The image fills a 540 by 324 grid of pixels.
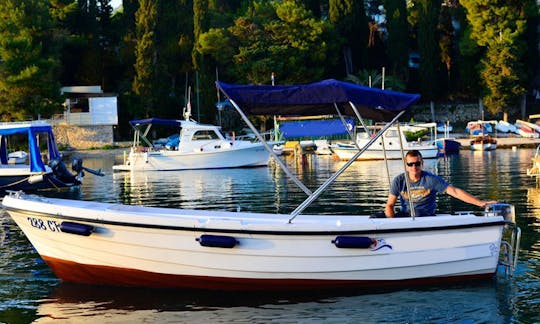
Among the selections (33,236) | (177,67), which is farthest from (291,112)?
(177,67)

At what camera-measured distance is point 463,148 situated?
2005 inches

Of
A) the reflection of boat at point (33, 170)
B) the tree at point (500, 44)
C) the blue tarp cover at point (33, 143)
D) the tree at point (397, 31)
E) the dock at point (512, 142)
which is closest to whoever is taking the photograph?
the reflection of boat at point (33, 170)

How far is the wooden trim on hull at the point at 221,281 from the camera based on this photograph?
9.38 metres

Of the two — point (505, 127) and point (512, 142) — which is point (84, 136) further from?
point (505, 127)

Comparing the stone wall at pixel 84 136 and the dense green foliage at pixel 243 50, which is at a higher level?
the dense green foliage at pixel 243 50

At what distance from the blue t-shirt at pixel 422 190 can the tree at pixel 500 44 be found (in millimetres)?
50496

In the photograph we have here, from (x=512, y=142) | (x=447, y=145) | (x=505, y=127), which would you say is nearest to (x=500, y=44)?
(x=505, y=127)

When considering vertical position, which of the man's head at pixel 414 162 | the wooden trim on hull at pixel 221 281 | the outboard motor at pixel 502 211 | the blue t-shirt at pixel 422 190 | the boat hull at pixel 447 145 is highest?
the man's head at pixel 414 162

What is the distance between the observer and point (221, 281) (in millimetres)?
9461

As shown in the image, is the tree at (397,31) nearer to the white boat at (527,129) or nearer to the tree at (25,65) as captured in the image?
the white boat at (527,129)

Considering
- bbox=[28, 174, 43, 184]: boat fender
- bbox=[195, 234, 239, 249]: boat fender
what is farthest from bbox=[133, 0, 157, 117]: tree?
bbox=[195, 234, 239, 249]: boat fender

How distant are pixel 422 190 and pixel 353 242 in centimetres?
151

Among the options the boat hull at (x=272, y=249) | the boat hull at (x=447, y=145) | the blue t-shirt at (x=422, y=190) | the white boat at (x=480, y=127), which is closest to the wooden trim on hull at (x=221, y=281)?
the boat hull at (x=272, y=249)

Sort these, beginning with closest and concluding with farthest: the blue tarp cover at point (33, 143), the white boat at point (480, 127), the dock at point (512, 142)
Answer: the blue tarp cover at point (33, 143), the dock at point (512, 142), the white boat at point (480, 127)
